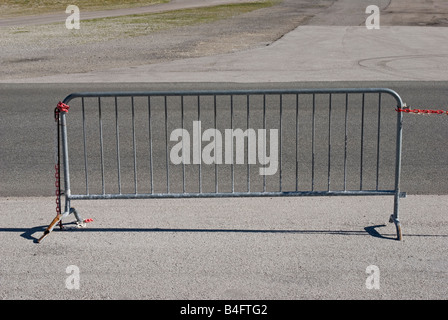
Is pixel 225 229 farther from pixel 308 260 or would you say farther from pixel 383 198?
pixel 383 198

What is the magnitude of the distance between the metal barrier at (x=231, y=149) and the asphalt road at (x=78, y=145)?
0.57ft

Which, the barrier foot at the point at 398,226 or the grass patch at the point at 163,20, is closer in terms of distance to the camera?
the barrier foot at the point at 398,226

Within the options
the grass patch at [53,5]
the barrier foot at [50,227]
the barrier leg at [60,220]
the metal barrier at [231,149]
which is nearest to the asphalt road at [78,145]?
the metal barrier at [231,149]

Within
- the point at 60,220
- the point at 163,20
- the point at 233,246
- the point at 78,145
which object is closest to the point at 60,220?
the point at 60,220

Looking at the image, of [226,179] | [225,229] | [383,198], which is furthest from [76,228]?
[383,198]

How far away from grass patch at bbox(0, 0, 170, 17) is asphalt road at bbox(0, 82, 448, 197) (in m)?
24.8

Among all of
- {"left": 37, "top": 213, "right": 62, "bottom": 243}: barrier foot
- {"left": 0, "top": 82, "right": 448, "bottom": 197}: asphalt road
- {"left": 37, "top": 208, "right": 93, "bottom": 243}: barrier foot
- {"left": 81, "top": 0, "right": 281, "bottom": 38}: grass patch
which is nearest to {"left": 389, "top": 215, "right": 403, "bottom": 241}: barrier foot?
{"left": 0, "top": 82, "right": 448, "bottom": 197}: asphalt road

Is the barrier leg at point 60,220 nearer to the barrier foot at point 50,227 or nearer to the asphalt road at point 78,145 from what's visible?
the barrier foot at point 50,227

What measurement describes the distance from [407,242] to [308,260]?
1106 mm

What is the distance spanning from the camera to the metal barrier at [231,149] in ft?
24.1

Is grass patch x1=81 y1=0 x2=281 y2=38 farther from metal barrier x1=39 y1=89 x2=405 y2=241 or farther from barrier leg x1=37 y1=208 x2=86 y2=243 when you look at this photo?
barrier leg x1=37 y1=208 x2=86 y2=243

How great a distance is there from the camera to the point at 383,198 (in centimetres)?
794

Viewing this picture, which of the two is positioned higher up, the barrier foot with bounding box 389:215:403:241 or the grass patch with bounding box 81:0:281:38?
the grass patch with bounding box 81:0:281:38

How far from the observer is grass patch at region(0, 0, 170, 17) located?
39281 mm
